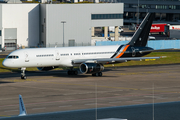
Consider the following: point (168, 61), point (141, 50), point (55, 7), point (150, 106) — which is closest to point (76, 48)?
point (141, 50)

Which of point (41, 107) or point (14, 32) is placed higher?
point (14, 32)

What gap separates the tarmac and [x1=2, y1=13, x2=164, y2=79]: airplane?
6.81ft

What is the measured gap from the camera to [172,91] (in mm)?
44156

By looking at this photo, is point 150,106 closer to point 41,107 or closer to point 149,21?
point 41,107

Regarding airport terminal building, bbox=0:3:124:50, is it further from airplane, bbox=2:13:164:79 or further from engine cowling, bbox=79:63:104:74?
engine cowling, bbox=79:63:104:74

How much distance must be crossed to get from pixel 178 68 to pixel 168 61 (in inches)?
Result: 494

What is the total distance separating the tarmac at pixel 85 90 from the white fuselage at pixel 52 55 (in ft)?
8.77

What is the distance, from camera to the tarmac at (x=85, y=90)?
36000 mm

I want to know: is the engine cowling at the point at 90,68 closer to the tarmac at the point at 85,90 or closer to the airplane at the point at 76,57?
the airplane at the point at 76,57

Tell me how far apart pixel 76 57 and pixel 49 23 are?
156 ft

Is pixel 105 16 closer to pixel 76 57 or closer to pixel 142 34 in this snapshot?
pixel 142 34

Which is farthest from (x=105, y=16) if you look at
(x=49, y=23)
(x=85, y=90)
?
(x=85, y=90)

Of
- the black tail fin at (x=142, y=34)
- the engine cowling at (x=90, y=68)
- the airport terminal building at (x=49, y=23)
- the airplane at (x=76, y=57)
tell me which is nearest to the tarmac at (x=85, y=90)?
the engine cowling at (x=90, y=68)

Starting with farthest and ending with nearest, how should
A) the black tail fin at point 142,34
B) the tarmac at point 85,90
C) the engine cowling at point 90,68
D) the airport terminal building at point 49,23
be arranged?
the airport terminal building at point 49,23 → the black tail fin at point 142,34 → the engine cowling at point 90,68 → the tarmac at point 85,90
